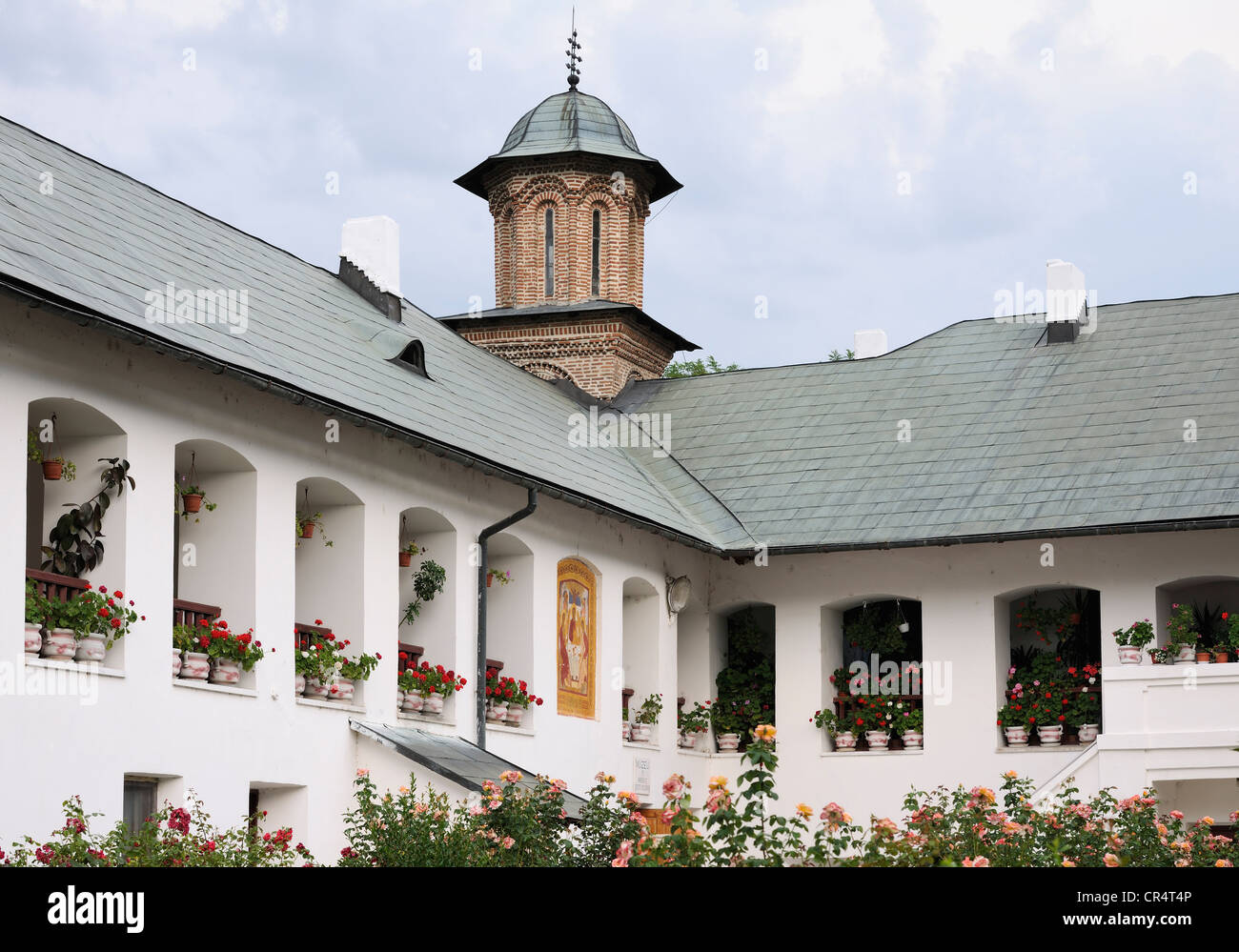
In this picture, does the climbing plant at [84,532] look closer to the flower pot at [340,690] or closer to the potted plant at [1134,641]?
the flower pot at [340,690]

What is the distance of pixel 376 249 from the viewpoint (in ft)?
72.0

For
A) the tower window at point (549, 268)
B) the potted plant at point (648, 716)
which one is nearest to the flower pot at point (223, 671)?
the potted plant at point (648, 716)

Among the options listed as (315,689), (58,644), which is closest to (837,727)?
(315,689)

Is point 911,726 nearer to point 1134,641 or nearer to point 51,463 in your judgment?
point 1134,641

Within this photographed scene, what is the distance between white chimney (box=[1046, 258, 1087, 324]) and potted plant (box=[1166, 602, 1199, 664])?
18.5 feet

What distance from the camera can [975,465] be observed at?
2222 cm

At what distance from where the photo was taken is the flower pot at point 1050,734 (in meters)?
20.8

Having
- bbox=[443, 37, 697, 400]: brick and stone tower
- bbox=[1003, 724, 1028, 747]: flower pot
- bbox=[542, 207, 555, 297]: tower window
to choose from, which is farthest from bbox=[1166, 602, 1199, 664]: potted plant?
bbox=[542, 207, 555, 297]: tower window

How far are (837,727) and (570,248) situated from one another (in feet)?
32.6

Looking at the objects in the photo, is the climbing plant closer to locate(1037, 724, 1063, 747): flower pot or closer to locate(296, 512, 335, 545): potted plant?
locate(296, 512, 335, 545): potted plant

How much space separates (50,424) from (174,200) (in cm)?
A: 540

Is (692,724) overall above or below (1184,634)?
below

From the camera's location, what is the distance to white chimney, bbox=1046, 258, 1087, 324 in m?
24.4

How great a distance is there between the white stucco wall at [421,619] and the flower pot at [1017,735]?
6.6 inches
